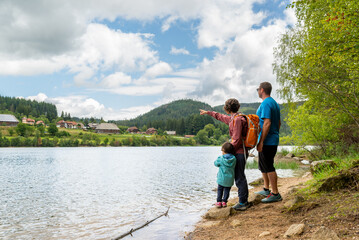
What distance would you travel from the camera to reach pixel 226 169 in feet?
23.3

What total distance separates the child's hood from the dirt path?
125 cm

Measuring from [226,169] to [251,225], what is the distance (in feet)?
5.24

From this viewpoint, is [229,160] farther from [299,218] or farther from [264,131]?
[299,218]

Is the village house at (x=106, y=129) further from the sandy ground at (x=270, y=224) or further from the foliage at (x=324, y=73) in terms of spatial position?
the sandy ground at (x=270, y=224)

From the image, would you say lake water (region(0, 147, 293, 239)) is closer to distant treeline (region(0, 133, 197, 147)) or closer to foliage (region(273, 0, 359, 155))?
foliage (region(273, 0, 359, 155))

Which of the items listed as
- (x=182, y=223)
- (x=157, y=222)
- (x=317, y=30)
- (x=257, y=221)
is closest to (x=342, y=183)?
(x=257, y=221)

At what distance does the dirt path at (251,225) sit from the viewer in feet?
17.4

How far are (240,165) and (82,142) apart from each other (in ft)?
368

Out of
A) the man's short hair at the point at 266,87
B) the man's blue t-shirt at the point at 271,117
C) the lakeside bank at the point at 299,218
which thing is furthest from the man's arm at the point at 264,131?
the lakeside bank at the point at 299,218

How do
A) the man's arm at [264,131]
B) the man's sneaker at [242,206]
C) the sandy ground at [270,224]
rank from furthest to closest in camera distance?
the man's sneaker at [242,206] → the man's arm at [264,131] → the sandy ground at [270,224]

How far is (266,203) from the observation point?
23.8 ft

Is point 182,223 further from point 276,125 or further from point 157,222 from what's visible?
point 276,125

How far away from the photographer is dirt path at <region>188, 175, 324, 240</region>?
5.31 metres

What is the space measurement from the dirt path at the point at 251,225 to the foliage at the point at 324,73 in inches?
172
